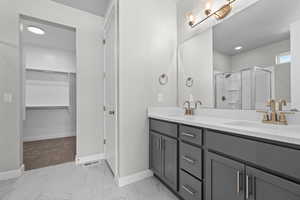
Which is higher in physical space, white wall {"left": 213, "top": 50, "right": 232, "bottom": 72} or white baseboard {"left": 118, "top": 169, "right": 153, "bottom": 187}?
white wall {"left": 213, "top": 50, "right": 232, "bottom": 72}

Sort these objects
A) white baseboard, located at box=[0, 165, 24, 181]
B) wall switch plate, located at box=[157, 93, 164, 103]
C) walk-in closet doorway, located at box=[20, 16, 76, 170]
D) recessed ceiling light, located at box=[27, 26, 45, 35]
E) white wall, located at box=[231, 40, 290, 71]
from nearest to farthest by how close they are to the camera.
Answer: white wall, located at box=[231, 40, 290, 71] → white baseboard, located at box=[0, 165, 24, 181] → wall switch plate, located at box=[157, 93, 164, 103] → recessed ceiling light, located at box=[27, 26, 45, 35] → walk-in closet doorway, located at box=[20, 16, 76, 170]

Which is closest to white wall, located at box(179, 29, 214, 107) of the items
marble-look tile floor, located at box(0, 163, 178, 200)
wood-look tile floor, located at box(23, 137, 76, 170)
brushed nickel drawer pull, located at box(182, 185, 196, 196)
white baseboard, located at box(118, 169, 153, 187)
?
brushed nickel drawer pull, located at box(182, 185, 196, 196)

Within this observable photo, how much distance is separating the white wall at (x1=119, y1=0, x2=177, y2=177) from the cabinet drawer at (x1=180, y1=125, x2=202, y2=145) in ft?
2.24

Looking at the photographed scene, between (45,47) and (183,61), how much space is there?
380 cm

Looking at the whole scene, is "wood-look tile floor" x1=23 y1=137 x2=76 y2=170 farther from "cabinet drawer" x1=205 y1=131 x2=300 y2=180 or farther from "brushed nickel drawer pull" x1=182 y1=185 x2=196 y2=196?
"cabinet drawer" x1=205 y1=131 x2=300 y2=180

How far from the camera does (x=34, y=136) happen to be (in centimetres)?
358

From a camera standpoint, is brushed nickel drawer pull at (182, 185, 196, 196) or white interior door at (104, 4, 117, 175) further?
white interior door at (104, 4, 117, 175)

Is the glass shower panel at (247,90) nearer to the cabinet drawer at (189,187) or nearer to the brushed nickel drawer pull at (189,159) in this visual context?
the brushed nickel drawer pull at (189,159)

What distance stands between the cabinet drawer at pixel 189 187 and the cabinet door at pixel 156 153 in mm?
375

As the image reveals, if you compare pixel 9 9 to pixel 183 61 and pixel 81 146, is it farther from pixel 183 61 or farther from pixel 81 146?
pixel 183 61

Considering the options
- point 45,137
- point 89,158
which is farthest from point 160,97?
point 45,137

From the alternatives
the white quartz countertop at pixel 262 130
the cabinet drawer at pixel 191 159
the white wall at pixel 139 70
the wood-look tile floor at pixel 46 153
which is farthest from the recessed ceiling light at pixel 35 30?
the cabinet drawer at pixel 191 159

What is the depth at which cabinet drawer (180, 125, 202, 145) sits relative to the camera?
45.3 inches

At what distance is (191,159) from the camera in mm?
1223
